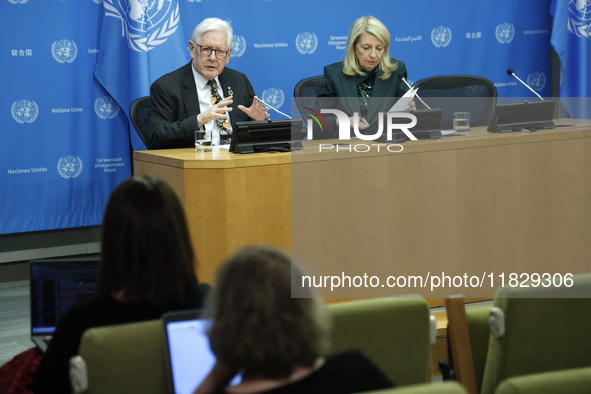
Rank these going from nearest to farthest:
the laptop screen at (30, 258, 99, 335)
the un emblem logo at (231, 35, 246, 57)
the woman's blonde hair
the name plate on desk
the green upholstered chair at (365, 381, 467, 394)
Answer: the green upholstered chair at (365, 381, 467, 394) → the laptop screen at (30, 258, 99, 335) → the name plate on desk → the woman's blonde hair → the un emblem logo at (231, 35, 246, 57)

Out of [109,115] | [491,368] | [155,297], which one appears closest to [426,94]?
[109,115]

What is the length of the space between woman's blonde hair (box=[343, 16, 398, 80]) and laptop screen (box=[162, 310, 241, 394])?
113 inches

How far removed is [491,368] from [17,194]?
368 cm

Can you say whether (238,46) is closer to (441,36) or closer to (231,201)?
(441,36)

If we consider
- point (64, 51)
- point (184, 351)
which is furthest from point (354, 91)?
point (184, 351)

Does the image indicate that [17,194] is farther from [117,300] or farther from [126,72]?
[117,300]

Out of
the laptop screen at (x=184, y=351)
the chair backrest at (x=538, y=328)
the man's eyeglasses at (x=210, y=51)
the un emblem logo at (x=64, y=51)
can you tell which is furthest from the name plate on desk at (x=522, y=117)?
the un emblem logo at (x=64, y=51)

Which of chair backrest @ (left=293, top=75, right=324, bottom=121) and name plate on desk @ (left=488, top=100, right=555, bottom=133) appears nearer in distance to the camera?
name plate on desk @ (left=488, top=100, right=555, bottom=133)

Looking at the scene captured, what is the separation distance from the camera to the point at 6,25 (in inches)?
184

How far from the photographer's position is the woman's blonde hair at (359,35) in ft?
14.1

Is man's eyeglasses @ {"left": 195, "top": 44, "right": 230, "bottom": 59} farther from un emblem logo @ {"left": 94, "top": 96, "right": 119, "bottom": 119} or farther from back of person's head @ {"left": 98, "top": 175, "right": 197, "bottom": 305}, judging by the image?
back of person's head @ {"left": 98, "top": 175, "right": 197, "bottom": 305}

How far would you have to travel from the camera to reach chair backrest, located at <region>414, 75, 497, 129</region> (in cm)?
467

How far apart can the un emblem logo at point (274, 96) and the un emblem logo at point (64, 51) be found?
4.56 feet

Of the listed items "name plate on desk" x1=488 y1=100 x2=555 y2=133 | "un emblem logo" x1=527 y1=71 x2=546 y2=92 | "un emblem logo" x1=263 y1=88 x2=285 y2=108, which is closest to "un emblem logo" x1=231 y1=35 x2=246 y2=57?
"un emblem logo" x1=263 y1=88 x2=285 y2=108
